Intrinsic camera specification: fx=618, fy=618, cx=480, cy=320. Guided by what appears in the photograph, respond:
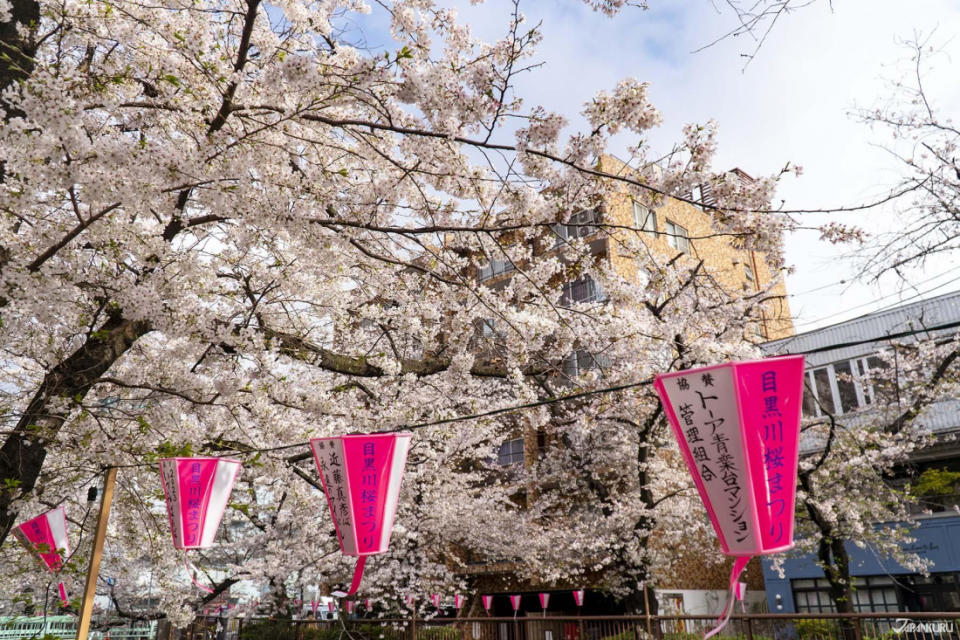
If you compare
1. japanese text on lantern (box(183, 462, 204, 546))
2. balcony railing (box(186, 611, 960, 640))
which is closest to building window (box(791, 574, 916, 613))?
balcony railing (box(186, 611, 960, 640))

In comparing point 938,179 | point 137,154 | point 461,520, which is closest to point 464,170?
point 137,154

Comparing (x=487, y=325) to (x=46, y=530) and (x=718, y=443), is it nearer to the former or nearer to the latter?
(x=718, y=443)

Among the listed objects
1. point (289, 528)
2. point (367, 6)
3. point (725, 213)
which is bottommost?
point (289, 528)

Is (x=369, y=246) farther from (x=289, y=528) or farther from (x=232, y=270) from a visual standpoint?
(x=289, y=528)

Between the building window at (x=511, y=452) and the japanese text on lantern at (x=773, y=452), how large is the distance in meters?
20.6

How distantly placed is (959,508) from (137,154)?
71.2ft

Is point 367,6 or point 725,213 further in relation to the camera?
point 367,6

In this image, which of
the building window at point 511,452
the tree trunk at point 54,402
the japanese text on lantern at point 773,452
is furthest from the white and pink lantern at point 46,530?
the building window at point 511,452

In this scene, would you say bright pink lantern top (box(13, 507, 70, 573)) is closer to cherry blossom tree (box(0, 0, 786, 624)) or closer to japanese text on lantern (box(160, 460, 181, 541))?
cherry blossom tree (box(0, 0, 786, 624))

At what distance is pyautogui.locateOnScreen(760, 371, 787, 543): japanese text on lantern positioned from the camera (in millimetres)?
4410

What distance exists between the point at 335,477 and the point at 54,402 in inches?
121

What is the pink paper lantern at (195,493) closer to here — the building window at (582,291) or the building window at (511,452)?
the building window at (582,291)

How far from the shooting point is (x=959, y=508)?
1753 centimetres

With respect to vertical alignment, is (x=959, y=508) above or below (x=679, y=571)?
above
